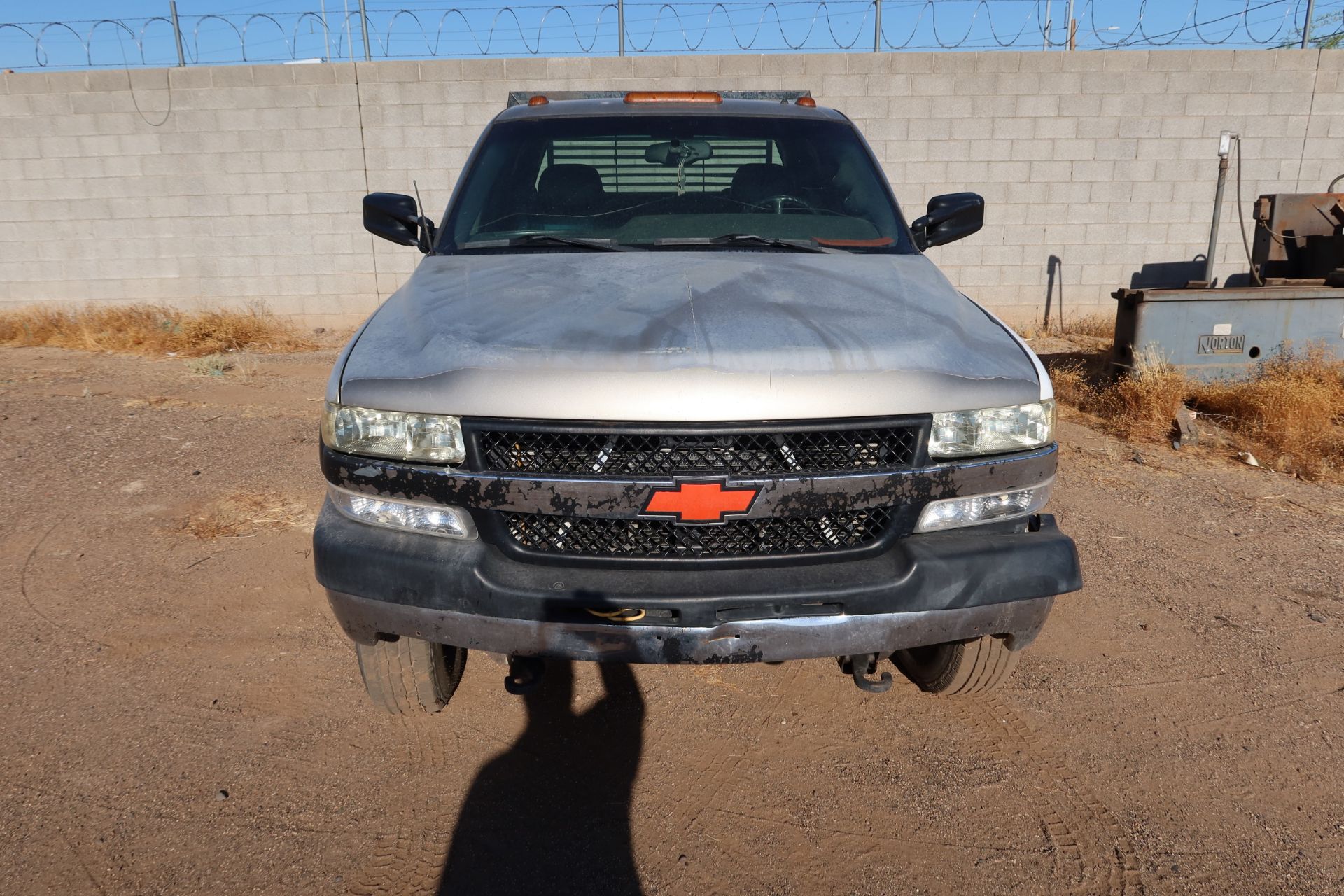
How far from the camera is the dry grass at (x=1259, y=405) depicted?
19.2 feet

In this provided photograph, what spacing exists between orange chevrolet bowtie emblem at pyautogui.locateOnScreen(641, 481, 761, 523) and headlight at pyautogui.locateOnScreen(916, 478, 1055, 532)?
527 mm

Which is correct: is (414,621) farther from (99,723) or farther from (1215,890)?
(1215,890)

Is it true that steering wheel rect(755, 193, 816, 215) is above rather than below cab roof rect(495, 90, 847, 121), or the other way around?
below

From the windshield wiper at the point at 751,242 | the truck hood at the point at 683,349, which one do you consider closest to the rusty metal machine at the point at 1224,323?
the windshield wiper at the point at 751,242

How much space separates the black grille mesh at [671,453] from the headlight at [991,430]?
3.5 inches

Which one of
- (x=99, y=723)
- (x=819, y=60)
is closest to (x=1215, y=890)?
(x=99, y=723)

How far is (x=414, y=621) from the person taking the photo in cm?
231

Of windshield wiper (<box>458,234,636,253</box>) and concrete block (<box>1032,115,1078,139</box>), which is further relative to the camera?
concrete block (<box>1032,115,1078,139</box>)

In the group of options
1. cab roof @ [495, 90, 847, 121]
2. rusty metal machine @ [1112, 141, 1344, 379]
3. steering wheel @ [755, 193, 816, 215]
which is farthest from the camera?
rusty metal machine @ [1112, 141, 1344, 379]

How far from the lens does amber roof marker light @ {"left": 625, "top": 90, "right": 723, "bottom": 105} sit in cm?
396

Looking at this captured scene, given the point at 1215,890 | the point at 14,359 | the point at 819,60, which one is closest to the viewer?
the point at 1215,890

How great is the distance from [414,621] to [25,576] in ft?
9.33

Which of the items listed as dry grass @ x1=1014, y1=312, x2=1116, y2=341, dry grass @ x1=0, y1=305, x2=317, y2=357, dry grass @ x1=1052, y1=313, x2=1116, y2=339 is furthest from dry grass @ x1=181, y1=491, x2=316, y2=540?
dry grass @ x1=1052, y1=313, x2=1116, y2=339

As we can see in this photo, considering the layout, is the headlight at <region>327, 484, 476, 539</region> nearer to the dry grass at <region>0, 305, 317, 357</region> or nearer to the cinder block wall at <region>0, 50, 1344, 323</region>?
the dry grass at <region>0, 305, 317, 357</region>
